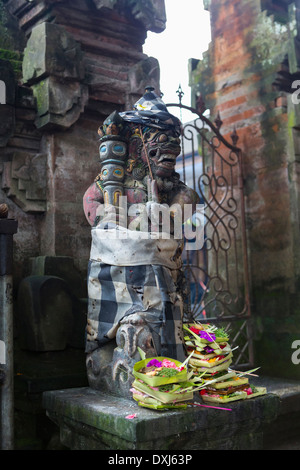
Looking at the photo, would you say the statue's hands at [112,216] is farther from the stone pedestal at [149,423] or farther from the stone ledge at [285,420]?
the stone ledge at [285,420]

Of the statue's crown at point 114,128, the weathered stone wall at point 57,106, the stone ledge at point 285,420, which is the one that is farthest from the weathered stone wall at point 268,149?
the statue's crown at point 114,128

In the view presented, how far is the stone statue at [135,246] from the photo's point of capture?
127 inches

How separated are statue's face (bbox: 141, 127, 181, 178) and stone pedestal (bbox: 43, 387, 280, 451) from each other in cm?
153

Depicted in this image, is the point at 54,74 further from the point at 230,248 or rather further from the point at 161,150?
the point at 230,248

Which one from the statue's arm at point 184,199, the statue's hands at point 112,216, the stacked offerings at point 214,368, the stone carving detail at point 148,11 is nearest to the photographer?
the stacked offerings at point 214,368

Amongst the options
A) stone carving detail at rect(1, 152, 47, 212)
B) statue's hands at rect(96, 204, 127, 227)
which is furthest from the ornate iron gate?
statue's hands at rect(96, 204, 127, 227)

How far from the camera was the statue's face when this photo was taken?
356 centimetres

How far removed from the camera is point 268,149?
241 inches

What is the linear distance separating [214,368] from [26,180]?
2026mm

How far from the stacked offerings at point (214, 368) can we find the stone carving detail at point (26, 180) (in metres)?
1.57

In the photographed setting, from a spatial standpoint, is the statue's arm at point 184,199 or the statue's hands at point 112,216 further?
the statue's arm at point 184,199

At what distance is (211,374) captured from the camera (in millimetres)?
3211

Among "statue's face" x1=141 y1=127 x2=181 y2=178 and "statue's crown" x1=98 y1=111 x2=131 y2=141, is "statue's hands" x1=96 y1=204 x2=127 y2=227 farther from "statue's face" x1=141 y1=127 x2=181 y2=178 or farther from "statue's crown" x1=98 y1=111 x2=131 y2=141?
"statue's crown" x1=98 y1=111 x2=131 y2=141
